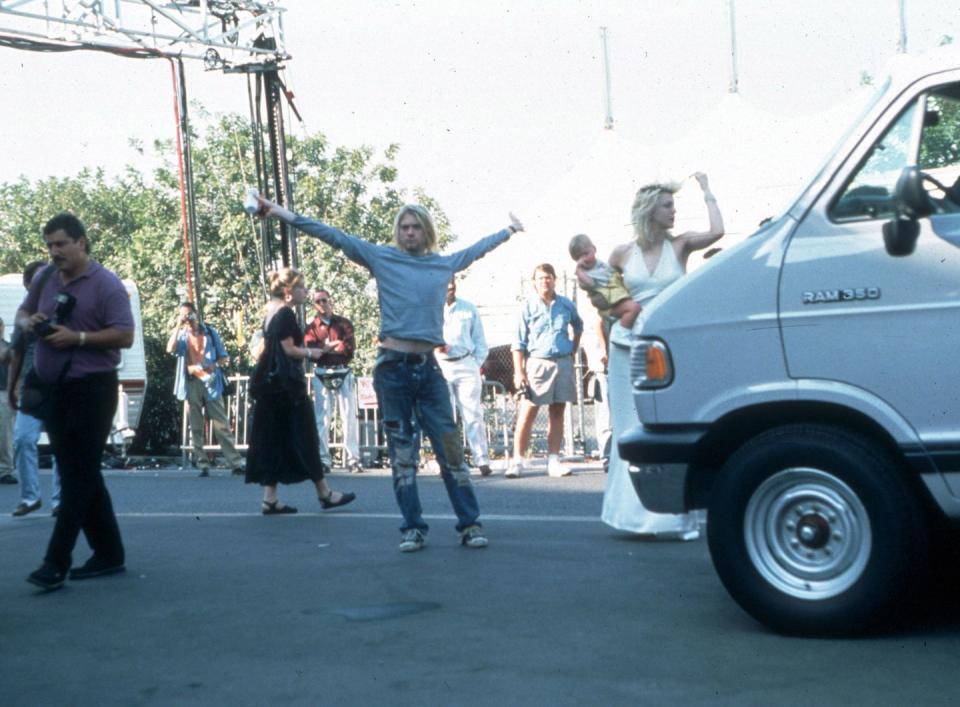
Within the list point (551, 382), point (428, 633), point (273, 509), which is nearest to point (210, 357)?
point (551, 382)

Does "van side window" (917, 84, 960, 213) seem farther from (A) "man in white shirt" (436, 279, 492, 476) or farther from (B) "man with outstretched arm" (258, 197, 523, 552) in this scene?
(A) "man in white shirt" (436, 279, 492, 476)

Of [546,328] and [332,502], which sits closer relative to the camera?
[332,502]

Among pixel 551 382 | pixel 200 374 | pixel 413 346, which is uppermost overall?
pixel 200 374

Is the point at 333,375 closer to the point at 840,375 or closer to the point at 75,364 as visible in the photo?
the point at 75,364

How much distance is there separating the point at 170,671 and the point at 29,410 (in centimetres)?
276

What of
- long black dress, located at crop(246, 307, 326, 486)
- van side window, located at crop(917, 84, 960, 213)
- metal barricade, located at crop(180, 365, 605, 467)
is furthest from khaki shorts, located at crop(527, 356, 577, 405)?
van side window, located at crop(917, 84, 960, 213)

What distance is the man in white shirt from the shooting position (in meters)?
15.4

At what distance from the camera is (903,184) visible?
17.4 feet

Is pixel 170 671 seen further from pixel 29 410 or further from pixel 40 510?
pixel 40 510

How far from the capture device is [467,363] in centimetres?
1548

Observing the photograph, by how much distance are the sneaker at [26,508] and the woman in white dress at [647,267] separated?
19.5 ft

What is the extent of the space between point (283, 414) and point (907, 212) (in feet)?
23.2

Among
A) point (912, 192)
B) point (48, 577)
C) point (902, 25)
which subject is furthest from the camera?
point (902, 25)

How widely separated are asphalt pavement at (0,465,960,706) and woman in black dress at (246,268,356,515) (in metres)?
1.75
